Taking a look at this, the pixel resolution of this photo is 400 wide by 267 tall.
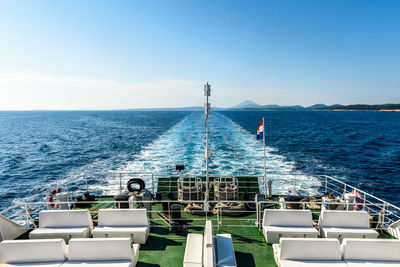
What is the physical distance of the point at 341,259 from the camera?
4.79 meters

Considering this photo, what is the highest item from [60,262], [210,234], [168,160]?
[210,234]

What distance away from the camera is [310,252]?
4.75 metres

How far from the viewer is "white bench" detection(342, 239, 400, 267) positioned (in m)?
4.75

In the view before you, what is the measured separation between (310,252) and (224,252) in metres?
1.77

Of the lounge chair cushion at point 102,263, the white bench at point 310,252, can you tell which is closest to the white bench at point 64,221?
the lounge chair cushion at point 102,263

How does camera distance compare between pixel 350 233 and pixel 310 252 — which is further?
pixel 350 233

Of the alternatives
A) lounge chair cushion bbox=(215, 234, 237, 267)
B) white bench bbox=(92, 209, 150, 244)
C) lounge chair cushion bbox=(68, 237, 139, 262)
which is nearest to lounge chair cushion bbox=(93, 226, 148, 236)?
white bench bbox=(92, 209, 150, 244)

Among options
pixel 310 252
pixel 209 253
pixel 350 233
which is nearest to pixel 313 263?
pixel 310 252

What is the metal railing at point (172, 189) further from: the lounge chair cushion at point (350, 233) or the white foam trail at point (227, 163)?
the lounge chair cushion at point (350, 233)

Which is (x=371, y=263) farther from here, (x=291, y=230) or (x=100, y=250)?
(x=100, y=250)

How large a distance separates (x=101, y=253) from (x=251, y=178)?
730 centimetres

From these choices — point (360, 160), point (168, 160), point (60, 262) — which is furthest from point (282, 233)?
point (360, 160)

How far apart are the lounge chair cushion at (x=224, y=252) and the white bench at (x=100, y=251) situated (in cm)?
184

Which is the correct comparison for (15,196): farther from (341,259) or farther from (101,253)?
(341,259)
